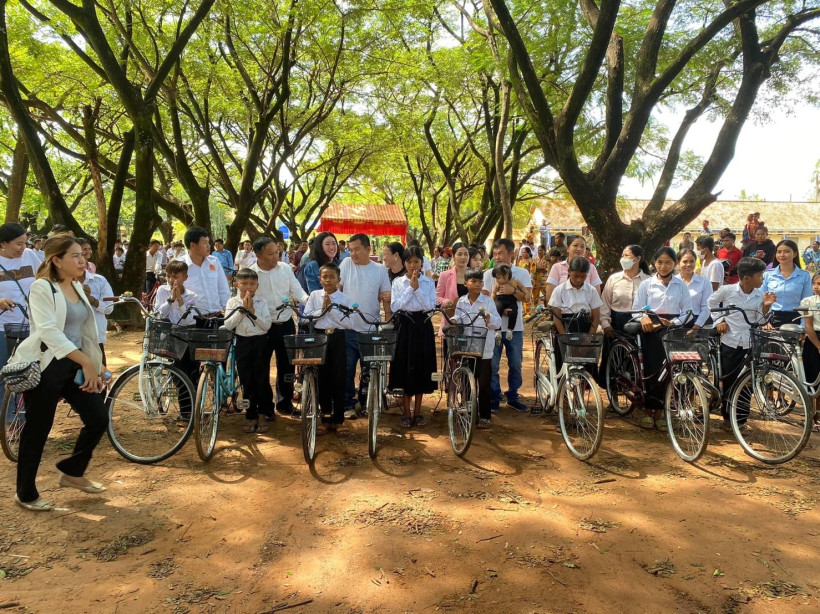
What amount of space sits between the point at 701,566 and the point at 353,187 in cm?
2670

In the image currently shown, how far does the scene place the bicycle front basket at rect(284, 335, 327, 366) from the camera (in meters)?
4.55

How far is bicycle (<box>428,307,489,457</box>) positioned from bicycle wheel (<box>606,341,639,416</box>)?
1.55m

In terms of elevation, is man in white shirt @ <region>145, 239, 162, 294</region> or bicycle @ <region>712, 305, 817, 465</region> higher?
man in white shirt @ <region>145, 239, 162, 294</region>

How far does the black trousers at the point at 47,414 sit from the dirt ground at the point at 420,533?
274 millimetres

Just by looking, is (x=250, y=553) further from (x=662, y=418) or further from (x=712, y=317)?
(x=712, y=317)

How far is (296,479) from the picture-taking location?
4.44 m

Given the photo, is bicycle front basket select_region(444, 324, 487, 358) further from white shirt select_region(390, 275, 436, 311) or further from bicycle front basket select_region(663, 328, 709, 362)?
bicycle front basket select_region(663, 328, 709, 362)

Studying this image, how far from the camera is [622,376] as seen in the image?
A: 591cm

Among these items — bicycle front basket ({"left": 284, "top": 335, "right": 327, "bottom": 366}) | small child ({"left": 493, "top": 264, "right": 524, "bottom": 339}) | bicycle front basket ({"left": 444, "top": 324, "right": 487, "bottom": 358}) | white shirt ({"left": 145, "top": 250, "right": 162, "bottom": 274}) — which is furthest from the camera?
white shirt ({"left": 145, "top": 250, "right": 162, "bottom": 274})

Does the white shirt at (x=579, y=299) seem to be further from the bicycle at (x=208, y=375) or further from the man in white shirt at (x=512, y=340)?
the bicycle at (x=208, y=375)

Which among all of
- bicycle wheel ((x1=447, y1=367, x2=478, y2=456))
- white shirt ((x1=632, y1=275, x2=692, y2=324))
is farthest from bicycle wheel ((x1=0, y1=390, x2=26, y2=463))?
white shirt ((x1=632, y1=275, x2=692, y2=324))

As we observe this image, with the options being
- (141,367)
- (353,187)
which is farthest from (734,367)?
(353,187)

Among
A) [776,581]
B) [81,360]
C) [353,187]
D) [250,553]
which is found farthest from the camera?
[353,187]

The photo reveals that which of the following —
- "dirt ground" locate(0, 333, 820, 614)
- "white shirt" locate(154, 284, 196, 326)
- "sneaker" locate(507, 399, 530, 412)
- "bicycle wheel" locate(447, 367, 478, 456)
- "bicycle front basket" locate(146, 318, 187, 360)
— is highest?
"white shirt" locate(154, 284, 196, 326)
